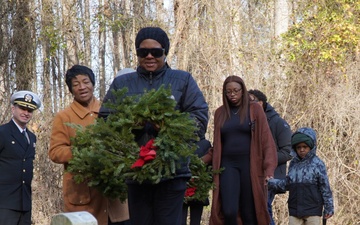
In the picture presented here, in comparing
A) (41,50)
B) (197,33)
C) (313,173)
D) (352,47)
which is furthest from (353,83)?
(41,50)

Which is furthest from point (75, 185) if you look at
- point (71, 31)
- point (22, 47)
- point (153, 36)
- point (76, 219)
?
point (71, 31)

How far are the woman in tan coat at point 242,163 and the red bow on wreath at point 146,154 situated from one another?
125 inches

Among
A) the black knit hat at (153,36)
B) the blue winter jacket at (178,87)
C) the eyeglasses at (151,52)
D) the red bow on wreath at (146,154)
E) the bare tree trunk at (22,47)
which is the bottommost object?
the red bow on wreath at (146,154)

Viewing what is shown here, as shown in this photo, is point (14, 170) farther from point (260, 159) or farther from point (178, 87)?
point (178, 87)

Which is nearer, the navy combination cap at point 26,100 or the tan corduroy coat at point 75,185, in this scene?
the tan corduroy coat at point 75,185

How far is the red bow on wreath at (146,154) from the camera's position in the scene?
5.88 m

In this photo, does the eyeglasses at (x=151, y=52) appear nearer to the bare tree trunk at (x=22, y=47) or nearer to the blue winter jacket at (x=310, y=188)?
the blue winter jacket at (x=310, y=188)

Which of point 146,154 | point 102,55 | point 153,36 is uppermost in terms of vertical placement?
point 102,55

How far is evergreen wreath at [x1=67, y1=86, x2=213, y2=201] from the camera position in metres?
5.87

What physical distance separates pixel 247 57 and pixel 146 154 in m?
9.85

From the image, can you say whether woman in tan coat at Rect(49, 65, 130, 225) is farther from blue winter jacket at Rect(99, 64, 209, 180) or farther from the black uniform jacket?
the black uniform jacket

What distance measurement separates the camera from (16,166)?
860 cm

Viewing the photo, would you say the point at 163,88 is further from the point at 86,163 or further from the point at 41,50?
the point at 41,50

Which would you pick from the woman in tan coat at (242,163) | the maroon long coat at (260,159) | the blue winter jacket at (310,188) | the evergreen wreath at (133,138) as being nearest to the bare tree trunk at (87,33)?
the blue winter jacket at (310,188)
